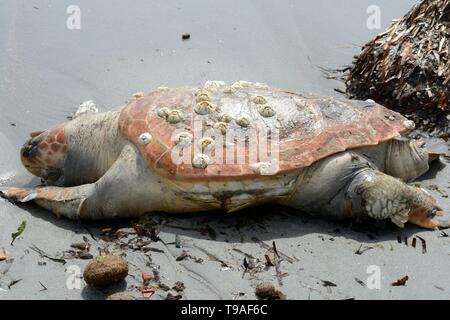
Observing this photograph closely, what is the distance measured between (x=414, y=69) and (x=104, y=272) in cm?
374

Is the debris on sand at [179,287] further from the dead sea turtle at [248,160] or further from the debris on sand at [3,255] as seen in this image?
the debris on sand at [3,255]

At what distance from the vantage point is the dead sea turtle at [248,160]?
384 centimetres

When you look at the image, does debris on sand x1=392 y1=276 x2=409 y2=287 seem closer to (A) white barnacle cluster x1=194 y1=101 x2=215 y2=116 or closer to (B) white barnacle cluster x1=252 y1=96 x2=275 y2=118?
(B) white barnacle cluster x1=252 y1=96 x2=275 y2=118

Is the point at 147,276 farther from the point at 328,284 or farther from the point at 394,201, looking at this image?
the point at 394,201

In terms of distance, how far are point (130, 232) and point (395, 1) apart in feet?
17.3

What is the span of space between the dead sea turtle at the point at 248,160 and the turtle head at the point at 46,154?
0.27m

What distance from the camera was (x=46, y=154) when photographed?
450 cm

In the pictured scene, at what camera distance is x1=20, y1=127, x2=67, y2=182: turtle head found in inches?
177

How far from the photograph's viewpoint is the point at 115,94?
567cm

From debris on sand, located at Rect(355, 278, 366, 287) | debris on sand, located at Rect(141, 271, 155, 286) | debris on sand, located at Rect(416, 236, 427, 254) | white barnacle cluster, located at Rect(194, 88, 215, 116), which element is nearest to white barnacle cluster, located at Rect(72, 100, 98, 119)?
white barnacle cluster, located at Rect(194, 88, 215, 116)

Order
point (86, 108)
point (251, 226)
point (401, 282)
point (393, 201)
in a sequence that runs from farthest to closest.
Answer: point (86, 108), point (251, 226), point (393, 201), point (401, 282)

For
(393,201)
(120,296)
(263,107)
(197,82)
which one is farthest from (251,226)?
(197,82)

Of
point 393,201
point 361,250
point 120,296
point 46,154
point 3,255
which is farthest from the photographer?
point 46,154
